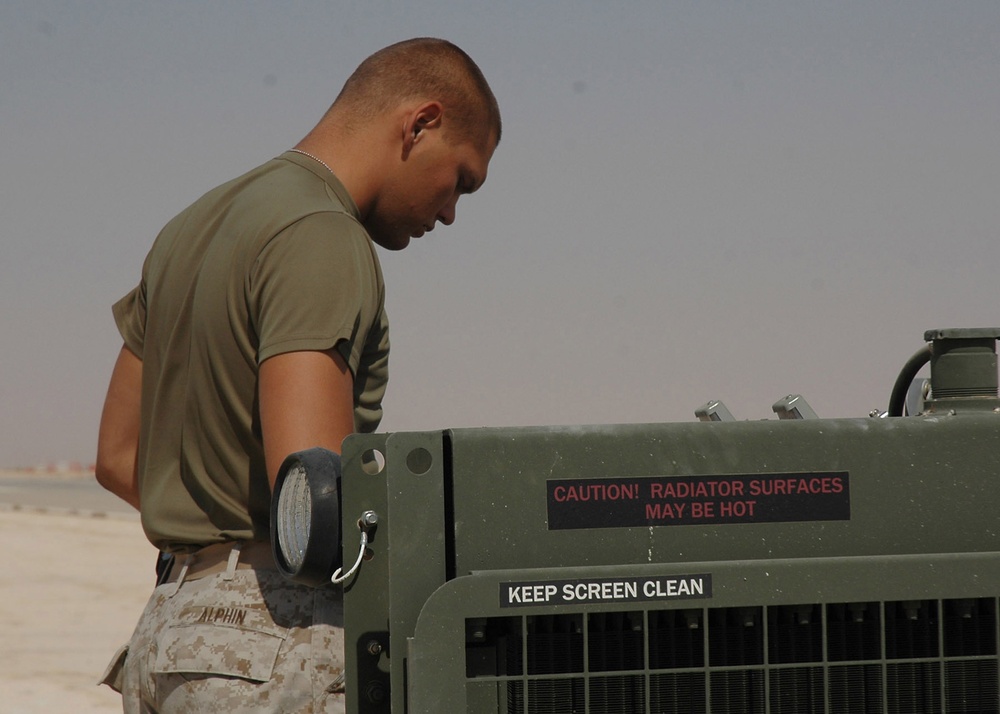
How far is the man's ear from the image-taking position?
253cm

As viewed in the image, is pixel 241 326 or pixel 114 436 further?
pixel 114 436

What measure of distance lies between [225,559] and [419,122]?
903 millimetres

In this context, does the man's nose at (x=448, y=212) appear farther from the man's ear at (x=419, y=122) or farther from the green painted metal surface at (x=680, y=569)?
the green painted metal surface at (x=680, y=569)

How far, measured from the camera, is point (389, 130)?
254 cm

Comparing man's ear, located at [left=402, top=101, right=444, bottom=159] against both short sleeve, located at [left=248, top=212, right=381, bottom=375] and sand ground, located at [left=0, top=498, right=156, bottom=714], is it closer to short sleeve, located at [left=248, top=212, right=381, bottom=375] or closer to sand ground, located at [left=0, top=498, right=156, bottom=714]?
short sleeve, located at [left=248, top=212, right=381, bottom=375]

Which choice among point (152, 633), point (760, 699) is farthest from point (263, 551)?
point (760, 699)

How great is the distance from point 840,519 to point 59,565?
14.4 metres

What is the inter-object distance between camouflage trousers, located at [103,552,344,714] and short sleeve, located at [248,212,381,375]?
406mm

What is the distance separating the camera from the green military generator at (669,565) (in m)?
1.81

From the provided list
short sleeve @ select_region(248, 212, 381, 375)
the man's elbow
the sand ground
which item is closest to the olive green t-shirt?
short sleeve @ select_region(248, 212, 381, 375)

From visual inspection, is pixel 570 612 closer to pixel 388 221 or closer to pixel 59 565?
pixel 388 221

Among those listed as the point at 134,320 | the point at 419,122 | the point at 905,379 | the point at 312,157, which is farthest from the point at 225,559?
the point at 905,379

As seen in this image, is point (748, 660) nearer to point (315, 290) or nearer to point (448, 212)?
point (315, 290)

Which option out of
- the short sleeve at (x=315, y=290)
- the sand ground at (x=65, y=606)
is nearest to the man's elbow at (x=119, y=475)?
the short sleeve at (x=315, y=290)
